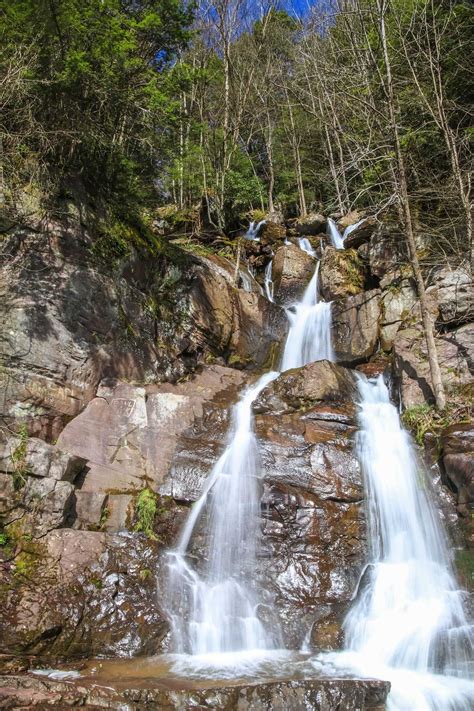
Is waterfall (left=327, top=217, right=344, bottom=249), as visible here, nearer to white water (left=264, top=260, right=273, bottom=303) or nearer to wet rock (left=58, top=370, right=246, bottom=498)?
white water (left=264, top=260, right=273, bottom=303)

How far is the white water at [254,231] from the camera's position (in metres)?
17.6

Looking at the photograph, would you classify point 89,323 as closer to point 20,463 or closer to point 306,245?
point 20,463

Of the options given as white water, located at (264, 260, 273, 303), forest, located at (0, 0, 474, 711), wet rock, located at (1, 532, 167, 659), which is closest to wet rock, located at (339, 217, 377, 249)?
forest, located at (0, 0, 474, 711)

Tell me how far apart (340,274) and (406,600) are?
9.81 m

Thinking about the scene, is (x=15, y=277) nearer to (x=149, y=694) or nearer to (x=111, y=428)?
(x=111, y=428)

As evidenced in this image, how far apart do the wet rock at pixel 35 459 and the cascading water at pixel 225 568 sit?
197cm

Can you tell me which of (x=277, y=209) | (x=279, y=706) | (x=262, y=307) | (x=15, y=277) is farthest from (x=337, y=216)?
(x=279, y=706)

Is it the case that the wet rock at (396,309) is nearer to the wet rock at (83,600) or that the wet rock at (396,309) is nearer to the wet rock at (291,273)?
the wet rock at (291,273)

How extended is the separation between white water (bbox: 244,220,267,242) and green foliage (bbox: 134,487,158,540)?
12.1 metres

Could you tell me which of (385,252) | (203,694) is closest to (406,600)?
(203,694)

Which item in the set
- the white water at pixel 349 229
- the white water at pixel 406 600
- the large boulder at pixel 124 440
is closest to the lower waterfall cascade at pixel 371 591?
the white water at pixel 406 600

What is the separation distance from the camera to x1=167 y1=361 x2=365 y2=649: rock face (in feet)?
20.9

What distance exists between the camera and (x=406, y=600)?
6285 millimetres

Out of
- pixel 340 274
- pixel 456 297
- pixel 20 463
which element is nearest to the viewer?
pixel 20 463
